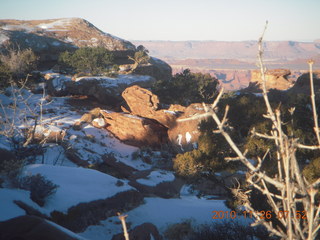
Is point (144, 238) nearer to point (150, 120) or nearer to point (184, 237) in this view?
point (184, 237)

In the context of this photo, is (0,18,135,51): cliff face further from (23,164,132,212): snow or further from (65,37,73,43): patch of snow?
(23,164,132,212): snow

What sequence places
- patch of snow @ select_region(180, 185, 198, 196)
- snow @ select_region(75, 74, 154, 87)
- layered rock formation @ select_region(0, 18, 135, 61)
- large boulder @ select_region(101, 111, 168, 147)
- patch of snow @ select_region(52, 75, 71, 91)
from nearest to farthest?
1. patch of snow @ select_region(180, 185, 198, 196)
2. large boulder @ select_region(101, 111, 168, 147)
3. patch of snow @ select_region(52, 75, 71, 91)
4. snow @ select_region(75, 74, 154, 87)
5. layered rock formation @ select_region(0, 18, 135, 61)

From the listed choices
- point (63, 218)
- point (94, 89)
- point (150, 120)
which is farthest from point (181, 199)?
point (94, 89)

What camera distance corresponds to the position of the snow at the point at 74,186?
694 centimetres

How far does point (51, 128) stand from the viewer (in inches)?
A: 628

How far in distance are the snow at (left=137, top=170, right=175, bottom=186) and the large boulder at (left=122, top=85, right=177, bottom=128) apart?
6069mm

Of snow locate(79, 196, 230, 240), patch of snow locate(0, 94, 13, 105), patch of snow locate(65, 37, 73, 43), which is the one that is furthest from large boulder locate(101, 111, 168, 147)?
patch of snow locate(65, 37, 73, 43)

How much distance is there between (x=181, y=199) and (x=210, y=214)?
1882 mm

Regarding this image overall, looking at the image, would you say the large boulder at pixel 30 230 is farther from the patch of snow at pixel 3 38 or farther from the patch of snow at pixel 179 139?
the patch of snow at pixel 3 38

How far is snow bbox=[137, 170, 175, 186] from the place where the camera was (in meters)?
11.3

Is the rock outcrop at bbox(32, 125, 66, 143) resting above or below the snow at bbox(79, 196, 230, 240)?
above

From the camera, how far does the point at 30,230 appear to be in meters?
3.98

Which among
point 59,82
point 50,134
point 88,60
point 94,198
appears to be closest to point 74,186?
point 94,198

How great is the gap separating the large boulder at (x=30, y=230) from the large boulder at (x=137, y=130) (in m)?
13.6
